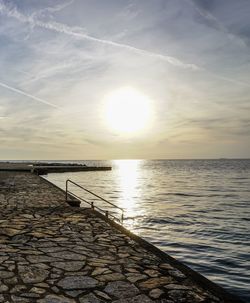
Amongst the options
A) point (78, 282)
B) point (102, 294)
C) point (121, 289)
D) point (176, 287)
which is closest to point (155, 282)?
point (176, 287)

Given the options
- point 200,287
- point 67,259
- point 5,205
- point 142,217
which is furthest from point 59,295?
point 142,217

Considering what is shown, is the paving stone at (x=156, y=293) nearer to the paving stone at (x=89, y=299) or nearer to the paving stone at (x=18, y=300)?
the paving stone at (x=89, y=299)

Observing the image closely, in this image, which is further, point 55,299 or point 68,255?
point 68,255

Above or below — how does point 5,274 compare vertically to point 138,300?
above

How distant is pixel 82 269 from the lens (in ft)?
20.9

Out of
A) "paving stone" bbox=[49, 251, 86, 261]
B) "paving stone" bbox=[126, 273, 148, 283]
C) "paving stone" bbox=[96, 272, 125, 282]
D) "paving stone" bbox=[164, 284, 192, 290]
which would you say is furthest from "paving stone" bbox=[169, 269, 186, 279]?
"paving stone" bbox=[49, 251, 86, 261]

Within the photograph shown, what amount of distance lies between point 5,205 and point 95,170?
72.8m

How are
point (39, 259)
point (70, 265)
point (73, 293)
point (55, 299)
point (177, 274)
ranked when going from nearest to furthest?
1. point (55, 299)
2. point (73, 293)
3. point (177, 274)
4. point (70, 265)
5. point (39, 259)

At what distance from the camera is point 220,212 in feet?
80.0

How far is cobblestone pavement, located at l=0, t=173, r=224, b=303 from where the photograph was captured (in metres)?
5.19

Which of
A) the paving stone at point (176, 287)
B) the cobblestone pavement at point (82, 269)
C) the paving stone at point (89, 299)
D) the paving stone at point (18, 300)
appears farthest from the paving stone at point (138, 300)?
the paving stone at point (18, 300)

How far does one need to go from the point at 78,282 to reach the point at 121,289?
2.43 feet

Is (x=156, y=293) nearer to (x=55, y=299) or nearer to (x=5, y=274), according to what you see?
(x=55, y=299)

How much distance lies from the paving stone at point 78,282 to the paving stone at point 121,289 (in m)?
0.26
